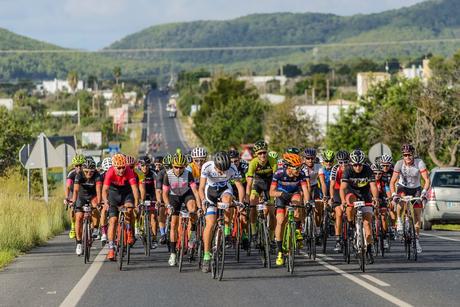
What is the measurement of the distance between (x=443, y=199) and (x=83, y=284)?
15187mm

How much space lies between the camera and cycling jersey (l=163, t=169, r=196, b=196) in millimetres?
18266

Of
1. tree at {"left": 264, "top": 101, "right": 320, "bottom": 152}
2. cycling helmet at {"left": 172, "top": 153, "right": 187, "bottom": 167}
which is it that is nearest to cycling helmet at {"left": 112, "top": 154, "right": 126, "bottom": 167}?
cycling helmet at {"left": 172, "top": 153, "right": 187, "bottom": 167}

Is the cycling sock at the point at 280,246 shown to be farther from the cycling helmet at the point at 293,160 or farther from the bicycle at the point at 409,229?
the bicycle at the point at 409,229

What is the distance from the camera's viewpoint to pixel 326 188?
69.6 ft

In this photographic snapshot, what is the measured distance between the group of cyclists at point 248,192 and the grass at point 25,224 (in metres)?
1.49

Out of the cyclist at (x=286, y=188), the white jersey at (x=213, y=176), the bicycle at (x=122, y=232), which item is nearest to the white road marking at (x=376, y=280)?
the cyclist at (x=286, y=188)

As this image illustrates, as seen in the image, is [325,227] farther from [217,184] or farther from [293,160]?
[217,184]

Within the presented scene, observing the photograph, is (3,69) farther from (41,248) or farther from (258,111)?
(41,248)

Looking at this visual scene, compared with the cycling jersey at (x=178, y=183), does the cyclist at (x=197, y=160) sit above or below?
above

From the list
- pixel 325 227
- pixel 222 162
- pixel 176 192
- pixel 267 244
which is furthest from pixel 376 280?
pixel 325 227

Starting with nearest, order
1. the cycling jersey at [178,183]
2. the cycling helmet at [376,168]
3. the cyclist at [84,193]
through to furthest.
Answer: the cycling jersey at [178,183]
the cyclist at [84,193]
the cycling helmet at [376,168]

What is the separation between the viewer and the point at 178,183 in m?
18.3

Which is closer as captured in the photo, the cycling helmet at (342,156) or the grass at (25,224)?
the cycling helmet at (342,156)

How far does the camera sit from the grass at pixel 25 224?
21.9 meters
